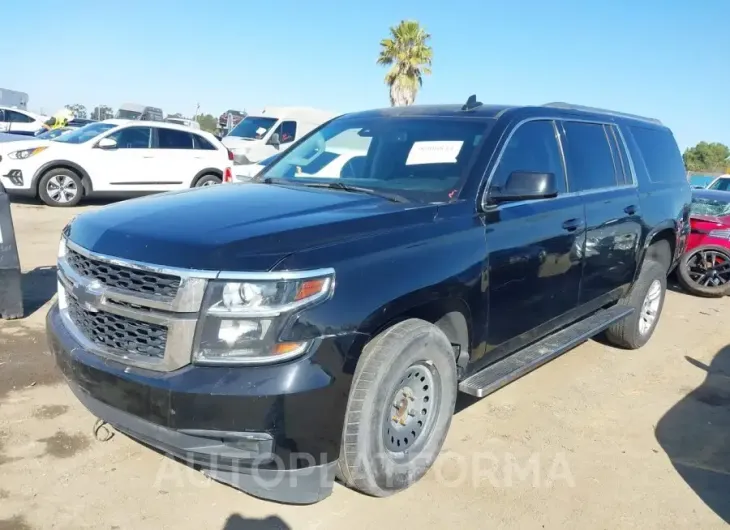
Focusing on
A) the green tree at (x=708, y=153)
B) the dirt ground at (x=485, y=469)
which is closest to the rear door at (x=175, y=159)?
the dirt ground at (x=485, y=469)

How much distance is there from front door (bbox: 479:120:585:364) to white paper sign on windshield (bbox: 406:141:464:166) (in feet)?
0.91

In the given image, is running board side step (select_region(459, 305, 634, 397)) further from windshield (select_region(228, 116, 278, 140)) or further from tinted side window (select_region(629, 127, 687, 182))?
windshield (select_region(228, 116, 278, 140))

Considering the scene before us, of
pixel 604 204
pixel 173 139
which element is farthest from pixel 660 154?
pixel 173 139

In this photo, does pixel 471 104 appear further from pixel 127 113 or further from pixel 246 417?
pixel 127 113

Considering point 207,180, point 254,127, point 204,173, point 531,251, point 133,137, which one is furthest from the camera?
point 254,127

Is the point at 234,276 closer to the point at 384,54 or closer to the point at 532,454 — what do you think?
the point at 532,454

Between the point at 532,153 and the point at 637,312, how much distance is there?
2.22 m

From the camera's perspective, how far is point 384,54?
28328 millimetres

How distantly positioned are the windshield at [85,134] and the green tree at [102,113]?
33064mm

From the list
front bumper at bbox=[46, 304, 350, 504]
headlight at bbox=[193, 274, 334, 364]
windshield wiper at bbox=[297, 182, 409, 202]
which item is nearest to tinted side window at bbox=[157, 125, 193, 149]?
windshield wiper at bbox=[297, 182, 409, 202]

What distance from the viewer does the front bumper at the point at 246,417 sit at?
2461mm

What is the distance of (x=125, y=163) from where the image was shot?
12555mm

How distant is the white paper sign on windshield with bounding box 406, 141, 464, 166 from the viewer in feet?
12.2

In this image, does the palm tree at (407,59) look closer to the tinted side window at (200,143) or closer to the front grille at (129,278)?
the tinted side window at (200,143)
